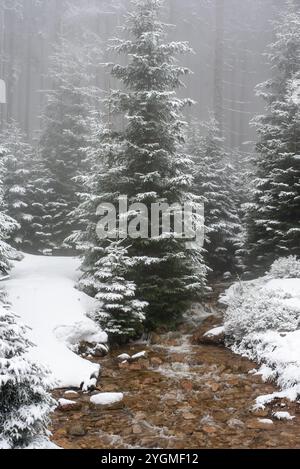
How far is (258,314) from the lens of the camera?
1217 cm

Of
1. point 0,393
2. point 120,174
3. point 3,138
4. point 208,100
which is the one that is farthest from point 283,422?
point 208,100

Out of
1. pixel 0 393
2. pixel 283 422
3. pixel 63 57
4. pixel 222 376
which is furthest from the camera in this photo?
pixel 63 57

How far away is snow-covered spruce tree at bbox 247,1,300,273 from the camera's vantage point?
1733cm

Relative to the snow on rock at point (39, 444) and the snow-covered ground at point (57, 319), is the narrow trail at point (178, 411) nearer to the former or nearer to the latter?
the snow-covered ground at point (57, 319)

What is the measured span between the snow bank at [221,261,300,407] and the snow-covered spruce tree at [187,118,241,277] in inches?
288

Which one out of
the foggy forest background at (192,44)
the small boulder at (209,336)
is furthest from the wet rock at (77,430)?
the foggy forest background at (192,44)

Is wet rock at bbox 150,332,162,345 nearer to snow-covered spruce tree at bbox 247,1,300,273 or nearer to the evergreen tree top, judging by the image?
snow-covered spruce tree at bbox 247,1,300,273

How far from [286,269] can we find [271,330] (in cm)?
441

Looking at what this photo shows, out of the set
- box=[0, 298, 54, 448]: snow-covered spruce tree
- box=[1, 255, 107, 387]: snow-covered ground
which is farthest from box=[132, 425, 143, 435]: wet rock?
box=[0, 298, 54, 448]: snow-covered spruce tree

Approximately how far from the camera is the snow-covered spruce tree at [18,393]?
17.0 feet

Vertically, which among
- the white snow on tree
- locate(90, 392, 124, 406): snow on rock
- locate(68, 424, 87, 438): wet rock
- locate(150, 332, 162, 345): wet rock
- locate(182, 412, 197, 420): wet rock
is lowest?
locate(150, 332, 162, 345): wet rock

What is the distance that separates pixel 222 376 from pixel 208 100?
47440 millimetres
